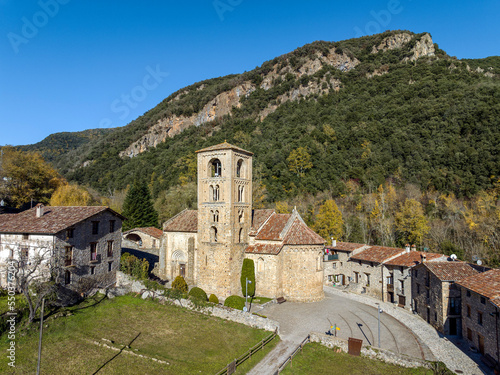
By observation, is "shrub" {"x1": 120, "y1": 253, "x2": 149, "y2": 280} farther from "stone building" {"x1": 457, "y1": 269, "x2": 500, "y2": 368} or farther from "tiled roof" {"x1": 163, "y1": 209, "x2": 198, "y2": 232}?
"stone building" {"x1": 457, "y1": 269, "x2": 500, "y2": 368}

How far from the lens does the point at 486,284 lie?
958 inches

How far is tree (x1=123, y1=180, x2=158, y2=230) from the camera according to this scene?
6462 cm

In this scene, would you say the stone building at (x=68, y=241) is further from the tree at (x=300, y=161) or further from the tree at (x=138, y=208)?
the tree at (x=300, y=161)

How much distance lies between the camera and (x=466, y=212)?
167ft

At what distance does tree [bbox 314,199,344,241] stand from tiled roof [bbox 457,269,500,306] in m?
30.2

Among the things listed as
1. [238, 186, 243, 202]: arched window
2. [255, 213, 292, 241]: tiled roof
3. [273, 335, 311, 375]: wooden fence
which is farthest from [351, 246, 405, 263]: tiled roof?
[238, 186, 243, 202]: arched window

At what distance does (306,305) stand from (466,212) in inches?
1374

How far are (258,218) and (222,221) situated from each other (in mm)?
5921

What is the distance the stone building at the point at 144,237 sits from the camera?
2191 inches

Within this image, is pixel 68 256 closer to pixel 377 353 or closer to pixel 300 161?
pixel 377 353

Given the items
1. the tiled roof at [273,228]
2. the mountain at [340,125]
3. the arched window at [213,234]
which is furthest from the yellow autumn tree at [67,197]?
the tiled roof at [273,228]

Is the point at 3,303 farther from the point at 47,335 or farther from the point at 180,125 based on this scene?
the point at 180,125

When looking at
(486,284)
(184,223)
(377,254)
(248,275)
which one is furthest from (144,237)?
(486,284)

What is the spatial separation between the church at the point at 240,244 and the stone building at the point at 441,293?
10.3 meters
